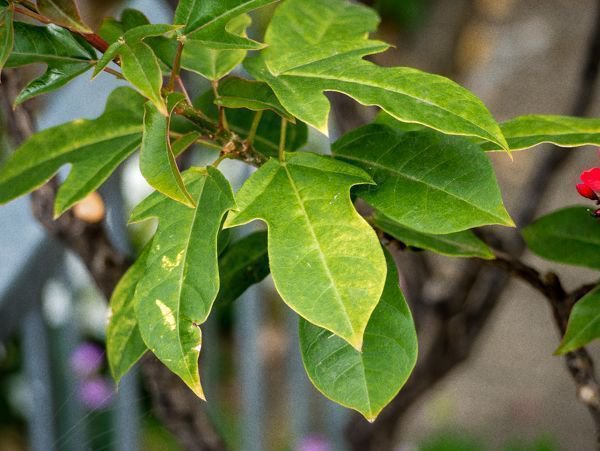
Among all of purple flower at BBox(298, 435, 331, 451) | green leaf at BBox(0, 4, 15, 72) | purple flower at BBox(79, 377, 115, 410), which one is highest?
green leaf at BBox(0, 4, 15, 72)

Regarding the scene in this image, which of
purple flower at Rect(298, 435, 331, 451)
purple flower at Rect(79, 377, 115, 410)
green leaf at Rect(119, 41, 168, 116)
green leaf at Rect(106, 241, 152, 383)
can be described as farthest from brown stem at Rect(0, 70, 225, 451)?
purple flower at Rect(298, 435, 331, 451)

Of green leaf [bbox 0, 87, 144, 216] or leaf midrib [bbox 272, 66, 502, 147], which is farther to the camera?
green leaf [bbox 0, 87, 144, 216]

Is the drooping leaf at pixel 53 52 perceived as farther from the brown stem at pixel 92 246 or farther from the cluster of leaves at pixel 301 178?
the brown stem at pixel 92 246

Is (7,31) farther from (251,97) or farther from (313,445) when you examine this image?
(313,445)

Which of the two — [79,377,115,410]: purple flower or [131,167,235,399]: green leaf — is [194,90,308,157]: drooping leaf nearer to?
[131,167,235,399]: green leaf

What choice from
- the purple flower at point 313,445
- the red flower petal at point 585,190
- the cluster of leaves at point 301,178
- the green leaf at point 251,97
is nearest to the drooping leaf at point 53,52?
the cluster of leaves at point 301,178

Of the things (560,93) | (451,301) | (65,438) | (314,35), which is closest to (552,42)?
(560,93)
